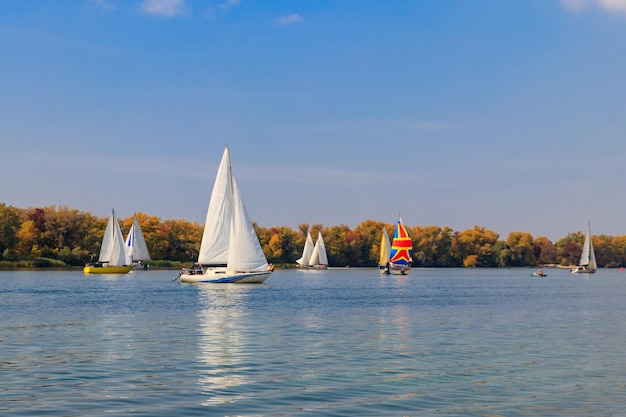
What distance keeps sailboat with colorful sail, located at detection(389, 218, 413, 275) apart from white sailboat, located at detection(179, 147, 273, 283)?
274ft

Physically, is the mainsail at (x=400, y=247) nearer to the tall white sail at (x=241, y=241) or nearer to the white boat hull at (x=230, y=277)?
the white boat hull at (x=230, y=277)

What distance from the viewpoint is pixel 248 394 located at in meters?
25.2

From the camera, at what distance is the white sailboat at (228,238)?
94.1m

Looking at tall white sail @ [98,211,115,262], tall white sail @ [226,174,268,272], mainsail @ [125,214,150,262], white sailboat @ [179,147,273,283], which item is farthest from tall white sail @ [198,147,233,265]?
mainsail @ [125,214,150,262]

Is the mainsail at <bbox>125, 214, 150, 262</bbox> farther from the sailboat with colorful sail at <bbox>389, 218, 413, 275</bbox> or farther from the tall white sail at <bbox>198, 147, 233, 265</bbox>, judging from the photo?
the tall white sail at <bbox>198, 147, 233, 265</bbox>

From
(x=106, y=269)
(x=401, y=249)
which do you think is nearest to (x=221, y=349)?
(x=106, y=269)

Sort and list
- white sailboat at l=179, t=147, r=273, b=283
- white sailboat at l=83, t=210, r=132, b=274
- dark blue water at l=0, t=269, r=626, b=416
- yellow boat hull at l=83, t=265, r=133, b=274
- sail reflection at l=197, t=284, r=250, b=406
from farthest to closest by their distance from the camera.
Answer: white sailboat at l=83, t=210, r=132, b=274
yellow boat hull at l=83, t=265, r=133, b=274
white sailboat at l=179, t=147, r=273, b=283
sail reflection at l=197, t=284, r=250, b=406
dark blue water at l=0, t=269, r=626, b=416

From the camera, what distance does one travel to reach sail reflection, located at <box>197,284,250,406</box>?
25922 millimetres

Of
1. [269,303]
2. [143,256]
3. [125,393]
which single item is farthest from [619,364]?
[143,256]

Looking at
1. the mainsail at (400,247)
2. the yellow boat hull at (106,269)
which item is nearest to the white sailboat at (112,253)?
the yellow boat hull at (106,269)

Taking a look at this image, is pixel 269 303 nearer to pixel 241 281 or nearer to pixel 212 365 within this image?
pixel 241 281

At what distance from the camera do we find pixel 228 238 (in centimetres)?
9506

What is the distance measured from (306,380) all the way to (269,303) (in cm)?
4319

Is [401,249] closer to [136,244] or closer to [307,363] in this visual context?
[136,244]
